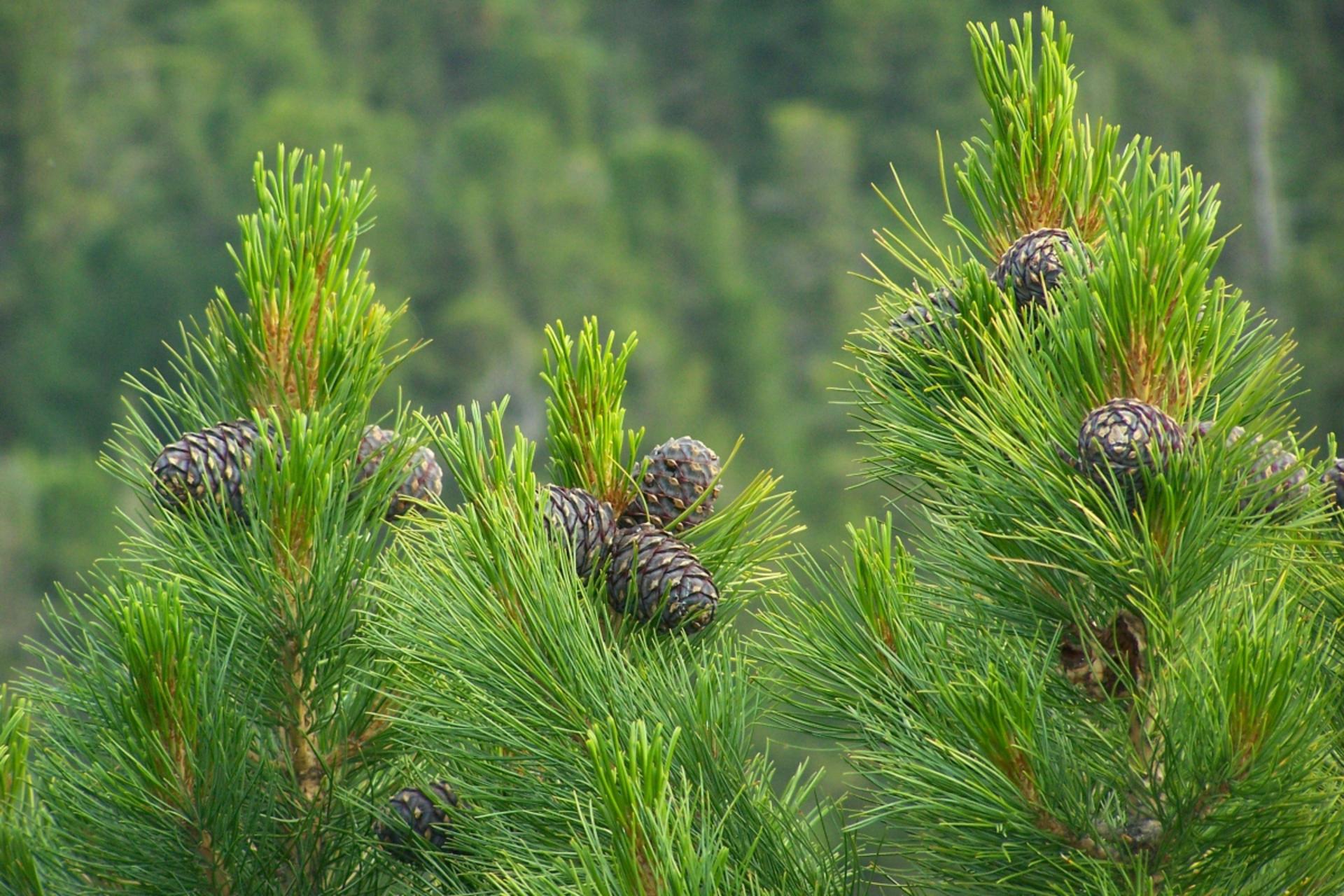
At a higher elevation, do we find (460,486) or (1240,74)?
(1240,74)

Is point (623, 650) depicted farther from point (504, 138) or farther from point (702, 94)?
point (702, 94)

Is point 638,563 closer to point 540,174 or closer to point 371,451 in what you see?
point 371,451

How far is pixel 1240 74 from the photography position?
2961cm

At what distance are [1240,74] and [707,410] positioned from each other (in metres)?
12.5

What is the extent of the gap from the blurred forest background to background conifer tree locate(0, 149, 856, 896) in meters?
22.8

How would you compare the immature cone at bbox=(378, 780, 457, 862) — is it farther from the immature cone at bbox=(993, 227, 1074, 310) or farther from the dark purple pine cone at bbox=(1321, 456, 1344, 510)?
the dark purple pine cone at bbox=(1321, 456, 1344, 510)

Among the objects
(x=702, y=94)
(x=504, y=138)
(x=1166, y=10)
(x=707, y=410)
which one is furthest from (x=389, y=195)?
(x=1166, y=10)

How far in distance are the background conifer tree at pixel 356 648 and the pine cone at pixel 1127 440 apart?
0.26m

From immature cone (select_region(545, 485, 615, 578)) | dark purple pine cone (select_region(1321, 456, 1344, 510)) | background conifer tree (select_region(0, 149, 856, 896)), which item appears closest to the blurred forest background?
background conifer tree (select_region(0, 149, 856, 896))

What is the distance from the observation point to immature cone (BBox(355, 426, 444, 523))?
1210 millimetres

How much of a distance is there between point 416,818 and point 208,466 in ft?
1.03

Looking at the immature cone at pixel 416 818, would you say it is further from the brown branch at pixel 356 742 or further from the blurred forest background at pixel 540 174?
the blurred forest background at pixel 540 174

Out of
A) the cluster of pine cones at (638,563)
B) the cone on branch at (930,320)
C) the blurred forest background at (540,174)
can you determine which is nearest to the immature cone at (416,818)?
the cluster of pine cones at (638,563)

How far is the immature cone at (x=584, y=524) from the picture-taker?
1.13 metres
